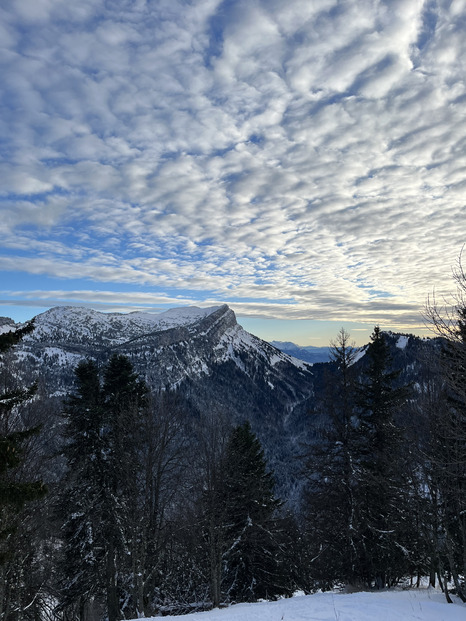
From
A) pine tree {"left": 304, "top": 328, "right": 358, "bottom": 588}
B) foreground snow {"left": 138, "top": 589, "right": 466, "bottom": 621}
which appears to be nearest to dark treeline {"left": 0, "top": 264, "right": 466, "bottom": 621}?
pine tree {"left": 304, "top": 328, "right": 358, "bottom": 588}

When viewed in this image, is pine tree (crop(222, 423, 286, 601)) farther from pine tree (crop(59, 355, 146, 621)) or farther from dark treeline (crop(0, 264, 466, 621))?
pine tree (crop(59, 355, 146, 621))

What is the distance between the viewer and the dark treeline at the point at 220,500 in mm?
15234

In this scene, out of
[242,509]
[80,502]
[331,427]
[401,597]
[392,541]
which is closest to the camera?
[401,597]

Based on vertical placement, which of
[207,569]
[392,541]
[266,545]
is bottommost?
[207,569]

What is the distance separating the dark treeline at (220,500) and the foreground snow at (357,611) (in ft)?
7.67

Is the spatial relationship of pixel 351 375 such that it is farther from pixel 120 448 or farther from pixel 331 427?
pixel 120 448

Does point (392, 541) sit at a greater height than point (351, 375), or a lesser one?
lesser

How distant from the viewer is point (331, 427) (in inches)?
Result: 813

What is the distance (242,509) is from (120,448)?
9.59 m

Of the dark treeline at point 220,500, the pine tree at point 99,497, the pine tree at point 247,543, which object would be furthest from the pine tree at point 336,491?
the pine tree at point 99,497

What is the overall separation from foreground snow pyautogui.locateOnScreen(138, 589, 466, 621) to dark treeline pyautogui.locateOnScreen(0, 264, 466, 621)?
2.34m

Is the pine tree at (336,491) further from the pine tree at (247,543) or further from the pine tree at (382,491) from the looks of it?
the pine tree at (247,543)

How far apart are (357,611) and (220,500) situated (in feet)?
33.3

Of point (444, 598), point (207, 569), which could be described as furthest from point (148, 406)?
point (444, 598)
